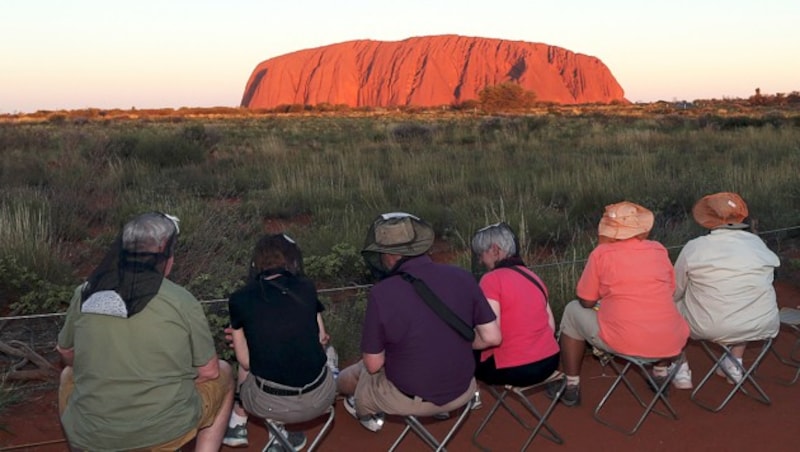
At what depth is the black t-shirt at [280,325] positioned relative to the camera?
3133mm

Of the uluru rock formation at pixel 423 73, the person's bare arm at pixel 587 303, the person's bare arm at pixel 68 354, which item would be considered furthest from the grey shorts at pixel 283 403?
the uluru rock formation at pixel 423 73

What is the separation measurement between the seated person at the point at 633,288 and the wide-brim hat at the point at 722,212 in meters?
0.52

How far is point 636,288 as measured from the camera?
3807mm

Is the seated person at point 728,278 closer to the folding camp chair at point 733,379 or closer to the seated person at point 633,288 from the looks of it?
the folding camp chair at point 733,379

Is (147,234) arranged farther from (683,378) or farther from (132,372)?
(683,378)

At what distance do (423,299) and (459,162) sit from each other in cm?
1069

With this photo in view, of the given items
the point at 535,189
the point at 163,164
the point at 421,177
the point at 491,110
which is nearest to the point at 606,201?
the point at 535,189

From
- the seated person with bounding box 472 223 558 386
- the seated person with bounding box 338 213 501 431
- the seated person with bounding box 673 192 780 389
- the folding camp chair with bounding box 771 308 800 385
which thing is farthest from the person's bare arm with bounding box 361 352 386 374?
the folding camp chair with bounding box 771 308 800 385

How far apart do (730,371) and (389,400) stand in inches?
96.0

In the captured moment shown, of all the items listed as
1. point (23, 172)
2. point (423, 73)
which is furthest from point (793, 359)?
point (423, 73)

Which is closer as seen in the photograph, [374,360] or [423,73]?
[374,360]

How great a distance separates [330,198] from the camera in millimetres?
9953

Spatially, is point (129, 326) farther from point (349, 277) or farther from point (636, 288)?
point (349, 277)

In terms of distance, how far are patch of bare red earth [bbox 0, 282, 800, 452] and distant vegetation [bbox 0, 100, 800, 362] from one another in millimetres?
1094
